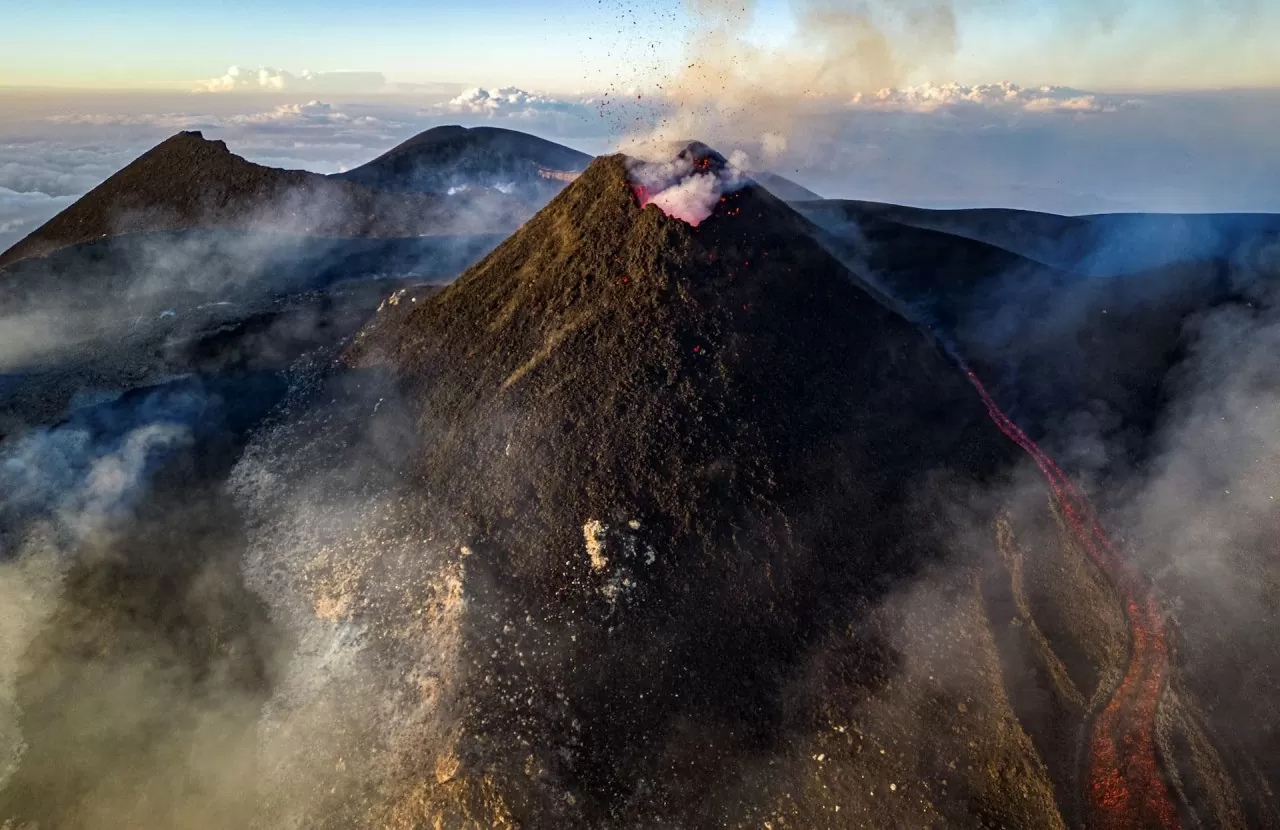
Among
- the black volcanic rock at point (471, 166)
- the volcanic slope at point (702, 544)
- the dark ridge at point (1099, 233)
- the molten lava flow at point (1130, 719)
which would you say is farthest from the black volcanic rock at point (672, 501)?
the black volcanic rock at point (471, 166)

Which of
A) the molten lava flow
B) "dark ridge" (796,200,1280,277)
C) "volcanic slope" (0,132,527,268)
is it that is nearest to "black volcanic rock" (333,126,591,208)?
"volcanic slope" (0,132,527,268)

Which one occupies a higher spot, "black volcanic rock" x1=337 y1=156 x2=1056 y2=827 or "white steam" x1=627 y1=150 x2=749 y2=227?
"white steam" x1=627 y1=150 x2=749 y2=227

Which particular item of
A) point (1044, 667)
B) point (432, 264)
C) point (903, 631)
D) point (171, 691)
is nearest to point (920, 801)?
point (903, 631)

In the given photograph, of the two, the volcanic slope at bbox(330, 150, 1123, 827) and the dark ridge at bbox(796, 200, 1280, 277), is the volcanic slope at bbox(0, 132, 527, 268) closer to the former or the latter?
the dark ridge at bbox(796, 200, 1280, 277)

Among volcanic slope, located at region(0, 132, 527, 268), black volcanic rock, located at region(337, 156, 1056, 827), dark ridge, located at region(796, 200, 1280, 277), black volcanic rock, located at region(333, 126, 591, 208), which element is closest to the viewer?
black volcanic rock, located at region(337, 156, 1056, 827)

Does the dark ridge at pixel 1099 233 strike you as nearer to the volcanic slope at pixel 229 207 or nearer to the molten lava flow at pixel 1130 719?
the molten lava flow at pixel 1130 719

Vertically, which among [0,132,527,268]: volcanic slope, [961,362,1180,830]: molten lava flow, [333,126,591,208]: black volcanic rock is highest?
[333,126,591,208]: black volcanic rock
